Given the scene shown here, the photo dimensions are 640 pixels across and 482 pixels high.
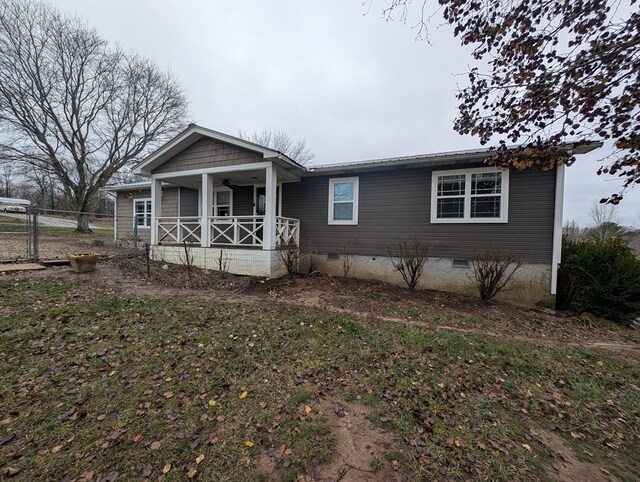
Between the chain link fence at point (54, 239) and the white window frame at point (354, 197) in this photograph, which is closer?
the chain link fence at point (54, 239)

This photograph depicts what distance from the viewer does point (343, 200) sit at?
8.79 metres

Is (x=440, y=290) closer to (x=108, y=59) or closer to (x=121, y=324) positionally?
(x=121, y=324)

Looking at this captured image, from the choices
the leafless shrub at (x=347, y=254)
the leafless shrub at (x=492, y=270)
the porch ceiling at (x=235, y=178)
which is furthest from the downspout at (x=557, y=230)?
the porch ceiling at (x=235, y=178)

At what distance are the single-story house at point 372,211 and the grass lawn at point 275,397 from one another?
3507 millimetres

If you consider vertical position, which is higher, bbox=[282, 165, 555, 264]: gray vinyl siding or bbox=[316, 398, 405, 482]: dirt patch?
bbox=[282, 165, 555, 264]: gray vinyl siding

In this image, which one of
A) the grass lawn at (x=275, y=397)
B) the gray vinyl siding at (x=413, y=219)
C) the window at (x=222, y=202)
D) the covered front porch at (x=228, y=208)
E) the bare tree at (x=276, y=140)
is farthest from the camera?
the bare tree at (x=276, y=140)

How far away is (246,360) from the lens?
326 cm

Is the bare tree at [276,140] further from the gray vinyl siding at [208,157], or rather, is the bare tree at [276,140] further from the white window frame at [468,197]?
the white window frame at [468,197]

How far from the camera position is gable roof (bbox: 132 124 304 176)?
295 inches

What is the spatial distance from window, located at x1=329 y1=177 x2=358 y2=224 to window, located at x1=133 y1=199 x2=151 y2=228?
9.66m

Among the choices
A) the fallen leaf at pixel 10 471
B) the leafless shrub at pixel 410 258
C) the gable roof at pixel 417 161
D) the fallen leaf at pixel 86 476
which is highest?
the gable roof at pixel 417 161

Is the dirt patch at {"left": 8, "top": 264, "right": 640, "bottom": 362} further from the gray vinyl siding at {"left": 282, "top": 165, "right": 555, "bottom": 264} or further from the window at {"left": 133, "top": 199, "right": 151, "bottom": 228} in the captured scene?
the window at {"left": 133, "top": 199, "right": 151, "bottom": 228}

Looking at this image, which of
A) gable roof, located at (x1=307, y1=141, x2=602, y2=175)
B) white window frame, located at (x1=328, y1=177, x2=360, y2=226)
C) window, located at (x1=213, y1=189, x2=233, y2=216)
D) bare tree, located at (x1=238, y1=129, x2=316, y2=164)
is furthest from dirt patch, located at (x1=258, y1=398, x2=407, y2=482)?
bare tree, located at (x1=238, y1=129, x2=316, y2=164)

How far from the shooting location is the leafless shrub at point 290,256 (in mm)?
8281
